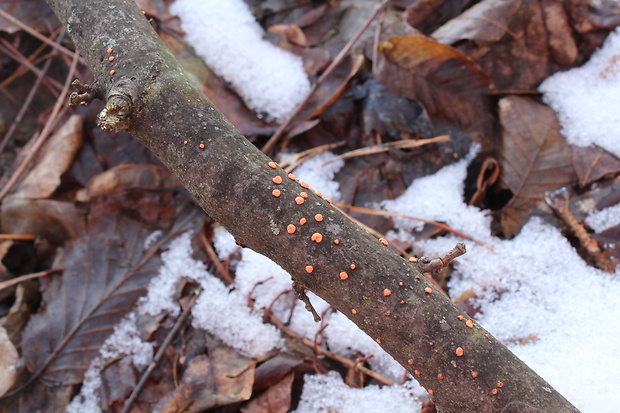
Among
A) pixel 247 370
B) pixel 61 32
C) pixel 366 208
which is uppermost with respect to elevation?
pixel 61 32

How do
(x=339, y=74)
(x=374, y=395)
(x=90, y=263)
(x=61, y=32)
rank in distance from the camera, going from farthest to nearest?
(x=61, y=32) → (x=339, y=74) → (x=90, y=263) → (x=374, y=395)

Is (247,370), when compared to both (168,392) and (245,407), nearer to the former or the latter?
(245,407)

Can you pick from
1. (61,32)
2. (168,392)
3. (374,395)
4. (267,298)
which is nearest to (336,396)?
(374,395)

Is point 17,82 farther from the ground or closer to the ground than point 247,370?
farther from the ground

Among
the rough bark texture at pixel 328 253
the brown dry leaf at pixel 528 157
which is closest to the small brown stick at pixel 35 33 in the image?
the rough bark texture at pixel 328 253

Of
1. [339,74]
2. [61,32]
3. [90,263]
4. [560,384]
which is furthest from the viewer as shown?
[61,32]

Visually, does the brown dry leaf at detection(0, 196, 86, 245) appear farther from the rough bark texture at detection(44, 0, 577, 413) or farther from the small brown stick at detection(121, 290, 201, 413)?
the rough bark texture at detection(44, 0, 577, 413)

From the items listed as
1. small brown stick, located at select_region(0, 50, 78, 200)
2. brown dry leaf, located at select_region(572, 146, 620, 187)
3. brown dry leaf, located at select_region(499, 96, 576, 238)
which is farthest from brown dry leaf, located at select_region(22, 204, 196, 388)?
brown dry leaf, located at select_region(572, 146, 620, 187)
